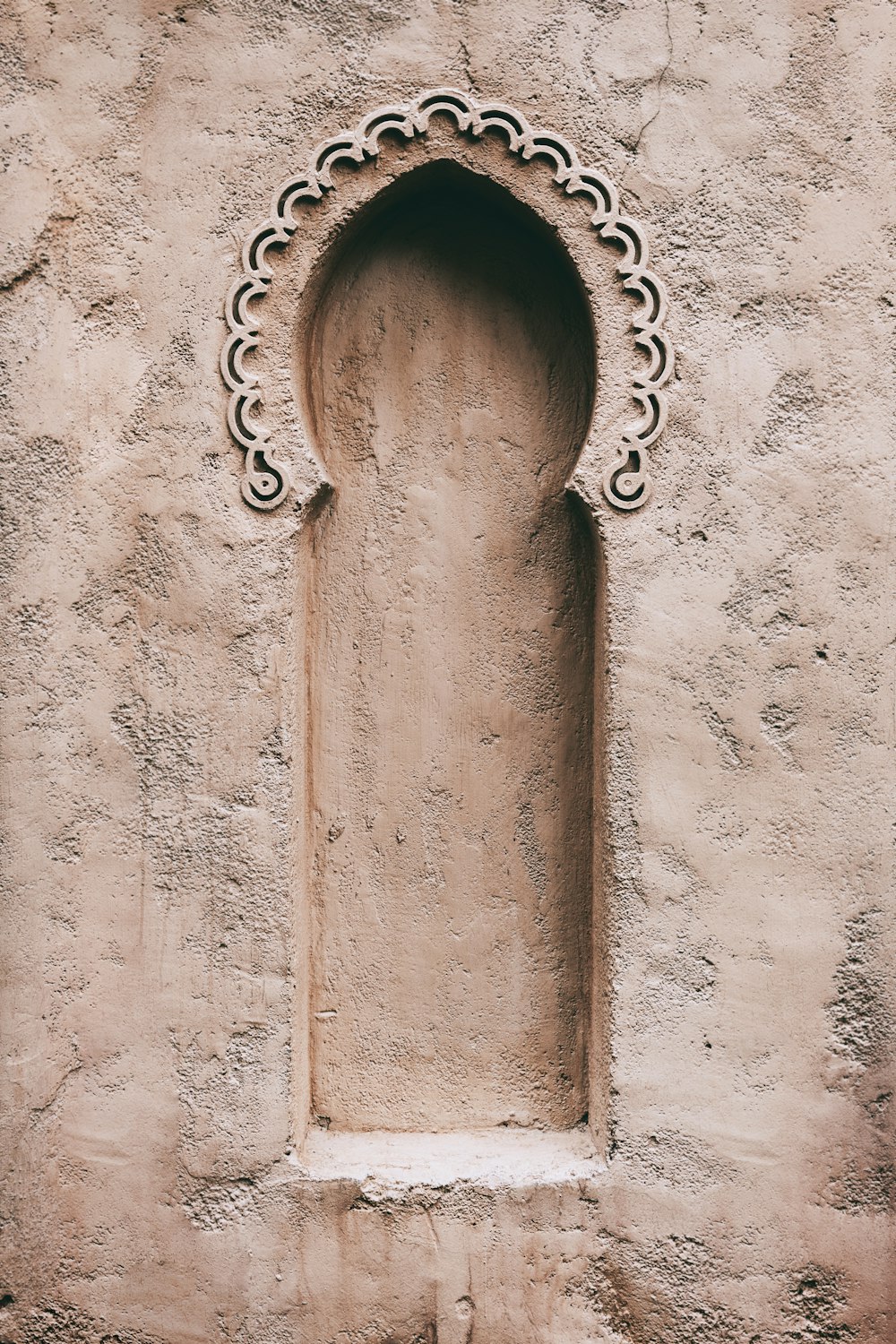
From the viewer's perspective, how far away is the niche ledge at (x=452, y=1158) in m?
2.31

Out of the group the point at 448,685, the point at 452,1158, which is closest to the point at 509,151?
the point at 448,685

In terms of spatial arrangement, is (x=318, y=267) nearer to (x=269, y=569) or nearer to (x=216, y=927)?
(x=269, y=569)

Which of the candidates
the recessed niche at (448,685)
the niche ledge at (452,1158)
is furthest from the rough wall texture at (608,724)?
the recessed niche at (448,685)

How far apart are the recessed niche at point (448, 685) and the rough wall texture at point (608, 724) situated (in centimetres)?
20

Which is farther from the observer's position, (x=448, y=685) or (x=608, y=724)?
(x=448, y=685)

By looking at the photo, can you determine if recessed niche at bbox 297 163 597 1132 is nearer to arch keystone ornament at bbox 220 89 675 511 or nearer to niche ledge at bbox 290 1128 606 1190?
niche ledge at bbox 290 1128 606 1190

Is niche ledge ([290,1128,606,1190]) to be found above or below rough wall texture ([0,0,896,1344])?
below

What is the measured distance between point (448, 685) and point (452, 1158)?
1.06 m

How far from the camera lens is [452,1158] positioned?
238cm

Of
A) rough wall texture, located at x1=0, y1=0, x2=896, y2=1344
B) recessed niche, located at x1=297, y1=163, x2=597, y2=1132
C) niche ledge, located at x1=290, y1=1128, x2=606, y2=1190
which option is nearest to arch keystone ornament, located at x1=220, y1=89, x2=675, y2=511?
rough wall texture, located at x1=0, y1=0, x2=896, y2=1344

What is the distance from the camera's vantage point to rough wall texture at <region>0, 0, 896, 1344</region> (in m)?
2.28

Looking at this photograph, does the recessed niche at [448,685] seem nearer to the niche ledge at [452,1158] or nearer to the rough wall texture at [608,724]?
the niche ledge at [452,1158]

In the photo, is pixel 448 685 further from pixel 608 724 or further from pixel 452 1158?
pixel 452 1158

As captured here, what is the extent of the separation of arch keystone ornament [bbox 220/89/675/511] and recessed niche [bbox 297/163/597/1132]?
0.61ft
